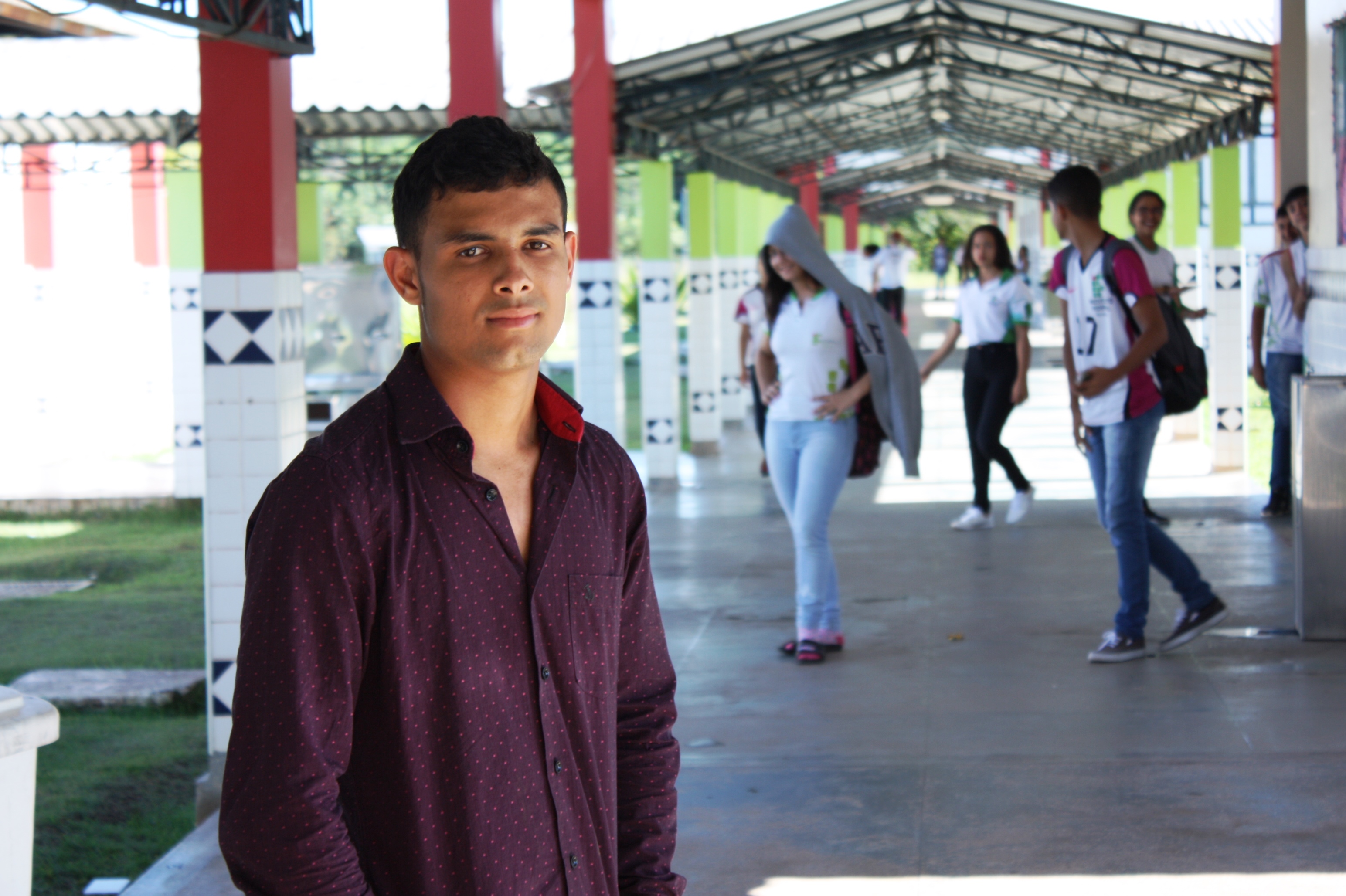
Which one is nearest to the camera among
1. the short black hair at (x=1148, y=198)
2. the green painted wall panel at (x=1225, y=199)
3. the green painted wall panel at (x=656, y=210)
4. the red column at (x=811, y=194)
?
the short black hair at (x=1148, y=198)

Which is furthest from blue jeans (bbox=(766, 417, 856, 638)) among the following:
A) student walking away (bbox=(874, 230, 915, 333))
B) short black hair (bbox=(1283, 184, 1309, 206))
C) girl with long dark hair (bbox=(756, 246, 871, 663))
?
student walking away (bbox=(874, 230, 915, 333))

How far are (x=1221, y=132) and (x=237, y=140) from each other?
13301 mm

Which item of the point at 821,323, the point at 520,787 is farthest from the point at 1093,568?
the point at 520,787

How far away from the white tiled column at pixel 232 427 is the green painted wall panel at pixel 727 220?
12.9 meters

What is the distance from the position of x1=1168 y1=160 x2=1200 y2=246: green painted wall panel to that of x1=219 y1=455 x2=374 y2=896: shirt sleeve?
51.9 feet

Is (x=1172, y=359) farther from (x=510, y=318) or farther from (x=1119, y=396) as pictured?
(x=510, y=318)

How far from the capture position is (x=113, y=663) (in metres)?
7.66

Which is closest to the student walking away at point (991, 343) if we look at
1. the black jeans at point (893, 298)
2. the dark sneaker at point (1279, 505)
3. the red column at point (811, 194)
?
the dark sneaker at point (1279, 505)

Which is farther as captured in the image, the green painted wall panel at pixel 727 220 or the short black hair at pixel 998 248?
the green painted wall panel at pixel 727 220

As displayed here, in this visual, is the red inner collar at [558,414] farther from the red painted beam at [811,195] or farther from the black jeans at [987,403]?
the red painted beam at [811,195]

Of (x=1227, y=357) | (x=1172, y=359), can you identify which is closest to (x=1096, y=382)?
(x=1172, y=359)

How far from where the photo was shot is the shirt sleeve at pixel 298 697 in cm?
158

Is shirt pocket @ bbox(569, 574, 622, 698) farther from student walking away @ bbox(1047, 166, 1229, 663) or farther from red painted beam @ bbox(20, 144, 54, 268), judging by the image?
red painted beam @ bbox(20, 144, 54, 268)

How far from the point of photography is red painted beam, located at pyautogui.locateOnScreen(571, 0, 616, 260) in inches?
437
